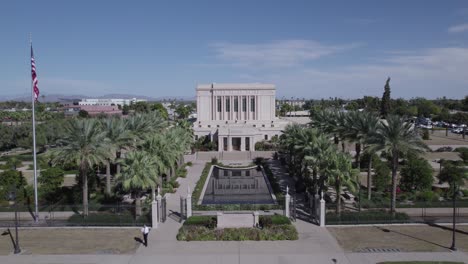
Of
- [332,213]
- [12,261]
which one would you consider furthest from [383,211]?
[12,261]

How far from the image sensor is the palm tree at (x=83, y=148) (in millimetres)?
27531

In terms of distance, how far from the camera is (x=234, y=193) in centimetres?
3869

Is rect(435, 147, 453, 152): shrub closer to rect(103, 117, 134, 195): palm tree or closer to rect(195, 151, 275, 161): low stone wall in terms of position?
rect(195, 151, 275, 161): low stone wall

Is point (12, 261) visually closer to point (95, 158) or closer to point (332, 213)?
point (95, 158)

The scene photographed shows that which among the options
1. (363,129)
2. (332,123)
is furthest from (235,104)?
(363,129)

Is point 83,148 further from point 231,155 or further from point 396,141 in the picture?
point 231,155

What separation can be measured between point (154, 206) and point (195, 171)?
2301 centimetres

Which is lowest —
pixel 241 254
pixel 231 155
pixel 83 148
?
pixel 241 254

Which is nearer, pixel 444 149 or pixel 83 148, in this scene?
pixel 83 148

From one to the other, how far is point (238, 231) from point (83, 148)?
1242 centimetres

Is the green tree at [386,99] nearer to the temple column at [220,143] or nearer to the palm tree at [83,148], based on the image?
the temple column at [220,143]

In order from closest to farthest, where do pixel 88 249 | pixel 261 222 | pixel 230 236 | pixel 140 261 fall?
pixel 140 261
pixel 88 249
pixel 230 236
pixel 261 222

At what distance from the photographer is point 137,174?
2700 cm

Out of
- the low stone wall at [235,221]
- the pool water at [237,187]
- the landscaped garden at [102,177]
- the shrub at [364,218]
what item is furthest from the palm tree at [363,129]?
the landscaped garden at [102,177]
